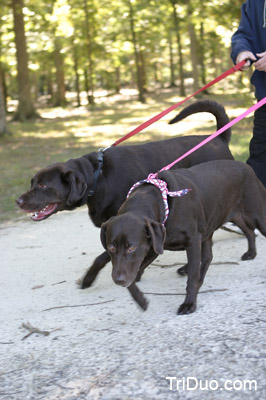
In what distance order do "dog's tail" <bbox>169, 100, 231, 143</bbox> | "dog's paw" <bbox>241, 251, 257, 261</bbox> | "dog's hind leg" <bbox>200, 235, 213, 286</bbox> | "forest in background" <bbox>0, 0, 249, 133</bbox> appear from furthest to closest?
"forest in background" <bbox>0, 0, 249, 133</bbox>
"dog's tail" <bbox>169, 100, 231, 143</bbox>
"dog's paw" <bbox>241, 251, 257, 261</bbox>
"dog's hind leg" <bbox>200, 235, 213, 286</bbox>

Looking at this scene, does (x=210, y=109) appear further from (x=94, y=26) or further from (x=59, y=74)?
(x=94, y=26)

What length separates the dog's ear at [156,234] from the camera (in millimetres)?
3760

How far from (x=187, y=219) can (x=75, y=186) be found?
1.10m

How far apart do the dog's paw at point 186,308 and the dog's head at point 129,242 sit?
57 cm

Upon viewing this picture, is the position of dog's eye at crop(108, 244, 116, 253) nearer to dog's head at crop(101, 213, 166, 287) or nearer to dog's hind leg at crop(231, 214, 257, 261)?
dog's head at crop(101, 213, 166, 287)

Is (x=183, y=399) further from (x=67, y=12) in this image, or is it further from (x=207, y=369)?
(x=67, y=12)

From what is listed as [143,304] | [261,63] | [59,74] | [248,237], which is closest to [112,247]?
[143,304]

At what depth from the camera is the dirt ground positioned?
3223 mm

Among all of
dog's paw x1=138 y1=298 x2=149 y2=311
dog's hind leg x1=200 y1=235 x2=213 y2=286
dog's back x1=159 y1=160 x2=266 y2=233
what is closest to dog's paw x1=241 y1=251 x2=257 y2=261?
dog's back x1=159 y1=160 x2=266 y2=233

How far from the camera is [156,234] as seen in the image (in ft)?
12.5

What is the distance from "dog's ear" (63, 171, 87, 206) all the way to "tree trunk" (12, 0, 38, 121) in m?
16.7

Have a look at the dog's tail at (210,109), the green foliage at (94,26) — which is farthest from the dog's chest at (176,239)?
the green foliage at (94,26)

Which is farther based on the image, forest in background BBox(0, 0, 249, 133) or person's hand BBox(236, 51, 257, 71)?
forest in background BBox(0, 0, 249, 133)

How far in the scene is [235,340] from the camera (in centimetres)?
359
